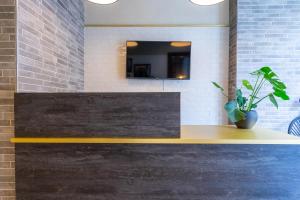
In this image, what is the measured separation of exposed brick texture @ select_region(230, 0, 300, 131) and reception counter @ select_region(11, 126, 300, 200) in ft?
7.00

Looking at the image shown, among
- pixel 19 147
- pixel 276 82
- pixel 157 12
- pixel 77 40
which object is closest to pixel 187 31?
pixel 157 12

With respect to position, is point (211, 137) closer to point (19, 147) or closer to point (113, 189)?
point (113, 189)

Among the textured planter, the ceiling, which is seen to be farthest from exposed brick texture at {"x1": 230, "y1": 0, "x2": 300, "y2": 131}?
the textured planter

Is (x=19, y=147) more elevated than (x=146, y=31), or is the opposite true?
(x=146, y=31)

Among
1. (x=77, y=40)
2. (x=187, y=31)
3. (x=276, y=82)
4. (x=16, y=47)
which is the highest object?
(x=187, y=31)

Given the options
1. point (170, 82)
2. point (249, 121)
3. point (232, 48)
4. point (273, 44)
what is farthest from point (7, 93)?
point (273, 44)

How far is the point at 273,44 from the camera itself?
3.50 m

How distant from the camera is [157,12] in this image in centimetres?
382

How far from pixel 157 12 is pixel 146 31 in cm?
38

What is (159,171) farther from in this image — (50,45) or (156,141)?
(50,45)

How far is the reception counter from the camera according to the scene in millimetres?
1585

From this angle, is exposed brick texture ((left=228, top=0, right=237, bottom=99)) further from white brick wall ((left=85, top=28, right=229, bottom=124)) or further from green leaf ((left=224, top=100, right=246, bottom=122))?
green leaf ((left=224, top=100, right=246, bottom=122))

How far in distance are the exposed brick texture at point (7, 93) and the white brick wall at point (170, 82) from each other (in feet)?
6.75

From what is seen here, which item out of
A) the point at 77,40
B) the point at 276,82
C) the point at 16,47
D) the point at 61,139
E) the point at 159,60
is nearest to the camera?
the point at 61,139
